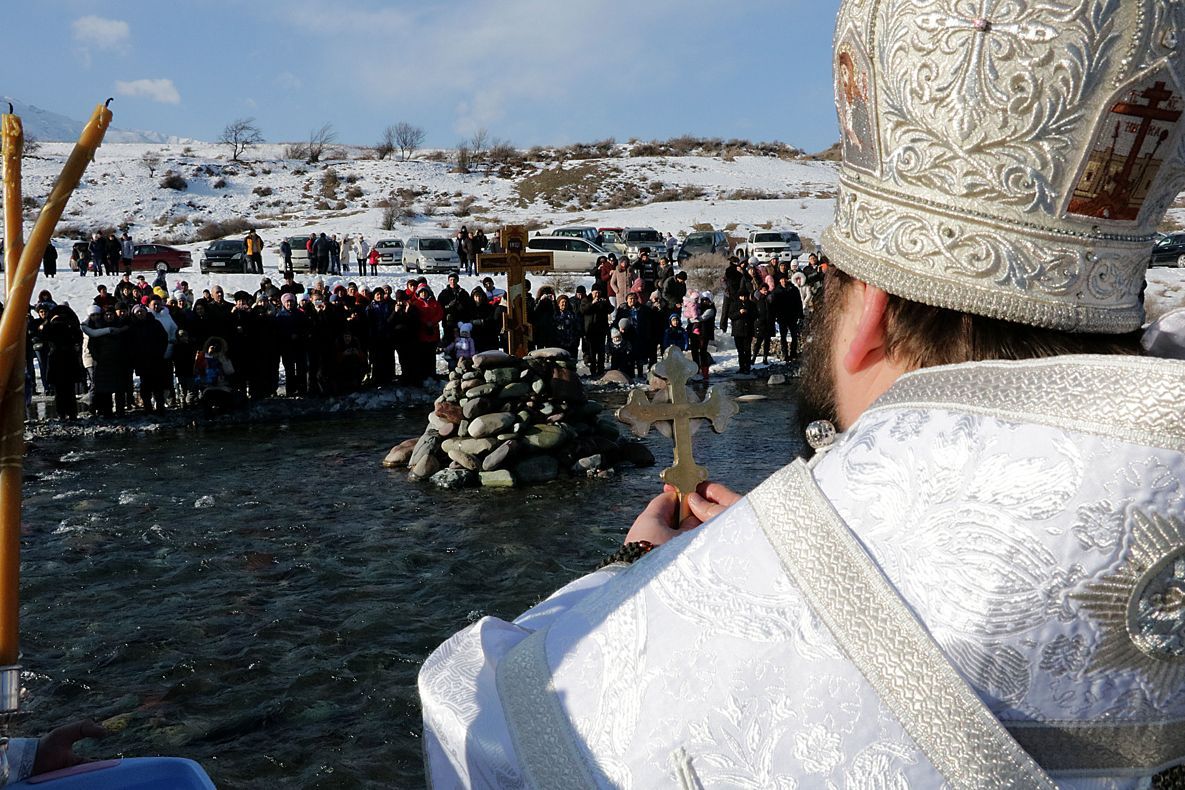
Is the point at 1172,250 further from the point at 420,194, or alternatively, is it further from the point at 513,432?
the point at 420,194

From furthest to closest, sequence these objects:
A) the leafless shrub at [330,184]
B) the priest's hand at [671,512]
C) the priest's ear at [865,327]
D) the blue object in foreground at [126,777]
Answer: the leafless shrub at [330,184]
the priest's hand at [671,512]
the blue object in foreground at [126,777]
the priest's ear at [865,327]

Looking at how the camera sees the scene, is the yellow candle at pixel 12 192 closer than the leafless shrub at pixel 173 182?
Yes

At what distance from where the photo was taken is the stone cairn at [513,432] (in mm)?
11406

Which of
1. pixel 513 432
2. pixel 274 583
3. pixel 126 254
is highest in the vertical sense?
pixel 126 254

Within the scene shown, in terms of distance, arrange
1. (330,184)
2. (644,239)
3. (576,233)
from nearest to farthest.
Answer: (576,233) < (644,239) < (330,184)

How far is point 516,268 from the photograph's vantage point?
1390cm

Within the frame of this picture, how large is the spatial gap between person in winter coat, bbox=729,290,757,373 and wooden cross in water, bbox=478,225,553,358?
5528 mm

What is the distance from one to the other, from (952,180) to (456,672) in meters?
0.91

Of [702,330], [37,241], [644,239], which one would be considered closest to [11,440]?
[37,241]

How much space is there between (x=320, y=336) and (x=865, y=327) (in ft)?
53.4

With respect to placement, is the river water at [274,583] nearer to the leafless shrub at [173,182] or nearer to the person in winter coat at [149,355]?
the person in winter coat at [149,355]

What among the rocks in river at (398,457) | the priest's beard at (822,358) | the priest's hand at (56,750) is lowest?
the rocks in river at (398,457)

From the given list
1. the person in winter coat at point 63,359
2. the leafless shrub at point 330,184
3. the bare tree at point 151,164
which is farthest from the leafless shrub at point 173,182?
the person in winter coat at point 63,359

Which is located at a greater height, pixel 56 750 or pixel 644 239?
pixel 644 239
